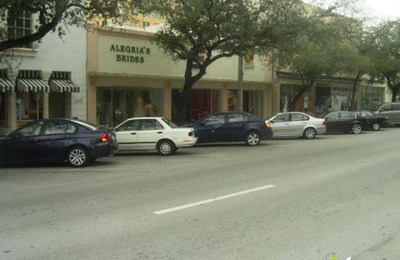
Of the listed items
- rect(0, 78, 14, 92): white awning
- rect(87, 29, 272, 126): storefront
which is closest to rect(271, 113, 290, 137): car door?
rect(87, 29, 272, 126): storefront

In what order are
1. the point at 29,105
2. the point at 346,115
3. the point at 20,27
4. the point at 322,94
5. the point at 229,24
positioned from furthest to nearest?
the point at 322,94 → the point at 346,115 → the point at 29,105 → the point at 20,27 → the point at 229,24

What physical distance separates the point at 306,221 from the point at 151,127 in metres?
10.7

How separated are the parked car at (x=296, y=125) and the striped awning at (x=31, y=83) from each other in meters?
10.4

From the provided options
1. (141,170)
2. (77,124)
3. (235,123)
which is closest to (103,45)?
(235,123)

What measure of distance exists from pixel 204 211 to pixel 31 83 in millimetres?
14622

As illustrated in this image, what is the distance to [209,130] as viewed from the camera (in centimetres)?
1978

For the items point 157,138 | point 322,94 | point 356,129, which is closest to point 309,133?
point 356,129

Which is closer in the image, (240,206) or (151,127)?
(240,206)

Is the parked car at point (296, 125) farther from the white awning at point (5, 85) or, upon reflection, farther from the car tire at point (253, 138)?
the white awning at point (5, 85)

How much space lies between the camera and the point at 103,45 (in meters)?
23.3

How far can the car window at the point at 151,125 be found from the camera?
17.0 meters

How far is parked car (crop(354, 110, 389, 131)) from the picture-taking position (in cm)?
2818

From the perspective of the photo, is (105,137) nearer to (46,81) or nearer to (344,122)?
(46,81)

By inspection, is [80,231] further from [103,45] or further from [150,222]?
[103,45]
